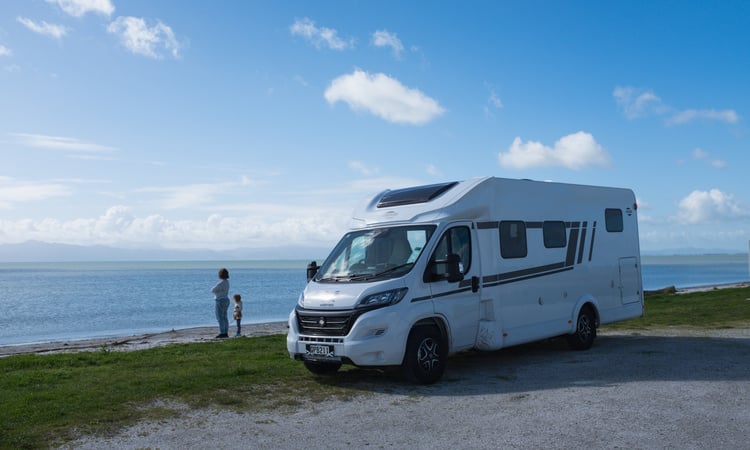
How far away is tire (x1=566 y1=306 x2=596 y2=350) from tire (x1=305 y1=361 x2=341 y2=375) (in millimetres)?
4892

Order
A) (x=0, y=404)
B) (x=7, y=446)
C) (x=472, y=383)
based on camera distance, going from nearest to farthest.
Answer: (x=7, y=446)
(x=0, y=404)
(x=472, y=383)

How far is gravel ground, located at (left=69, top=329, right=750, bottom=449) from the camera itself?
6.83m

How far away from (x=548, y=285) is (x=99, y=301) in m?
53.6

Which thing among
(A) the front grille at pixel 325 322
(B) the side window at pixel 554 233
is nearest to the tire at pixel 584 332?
(B) the side window at pixel 554 233

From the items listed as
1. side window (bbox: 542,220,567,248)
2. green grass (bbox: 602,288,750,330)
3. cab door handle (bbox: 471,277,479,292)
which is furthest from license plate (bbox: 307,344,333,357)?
green grass (bbox: 602,288,750,330)

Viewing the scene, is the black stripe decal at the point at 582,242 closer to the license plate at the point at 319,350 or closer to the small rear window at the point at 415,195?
the small rear window at the point at 415,195

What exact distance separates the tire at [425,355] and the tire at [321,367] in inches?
53.7

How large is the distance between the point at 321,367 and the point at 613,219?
283 inches

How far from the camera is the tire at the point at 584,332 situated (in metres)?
13.0

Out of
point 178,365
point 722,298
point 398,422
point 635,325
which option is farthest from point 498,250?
point 722,298

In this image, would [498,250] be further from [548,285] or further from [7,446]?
[7,446]

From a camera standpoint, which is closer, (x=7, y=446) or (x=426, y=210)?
(x=7, y=446)

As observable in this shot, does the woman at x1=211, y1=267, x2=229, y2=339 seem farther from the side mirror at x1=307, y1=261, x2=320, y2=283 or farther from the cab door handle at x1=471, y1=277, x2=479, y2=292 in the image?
the cab door handle at x1=471, y1=277, x2=479, y2=292

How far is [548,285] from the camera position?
12148mm
